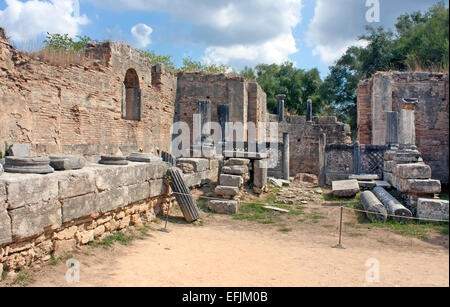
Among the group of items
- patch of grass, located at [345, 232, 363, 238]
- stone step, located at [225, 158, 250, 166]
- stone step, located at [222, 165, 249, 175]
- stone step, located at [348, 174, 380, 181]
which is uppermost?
stone step, located at [225, 158, 250, 166]

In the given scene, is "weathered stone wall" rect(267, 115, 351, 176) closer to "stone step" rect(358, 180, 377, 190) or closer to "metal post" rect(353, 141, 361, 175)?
"metal post" rect(353, 141, 361, 175)

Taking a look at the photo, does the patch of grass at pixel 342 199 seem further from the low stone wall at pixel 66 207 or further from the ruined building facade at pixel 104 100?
the ruined building facade at pixel 104 100

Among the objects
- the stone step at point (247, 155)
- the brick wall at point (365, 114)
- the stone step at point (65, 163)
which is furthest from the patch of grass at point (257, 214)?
the brick wall at point (365, 114)

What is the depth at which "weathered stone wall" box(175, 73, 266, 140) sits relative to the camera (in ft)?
59.4

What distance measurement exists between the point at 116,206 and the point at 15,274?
220 cm

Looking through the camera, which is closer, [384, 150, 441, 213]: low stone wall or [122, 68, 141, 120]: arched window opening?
[384, 150, 441, 213]: low stone wall

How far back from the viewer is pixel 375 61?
86.9 ft

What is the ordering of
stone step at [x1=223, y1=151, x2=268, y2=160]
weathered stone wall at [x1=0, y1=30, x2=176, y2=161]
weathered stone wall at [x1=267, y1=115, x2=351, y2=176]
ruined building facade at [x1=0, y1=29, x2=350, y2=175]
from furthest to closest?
weathered stone wall at [x1=267, y1=115, x2=351, y2=176] → stone step at [x1=223, y1=151, x2=268, y2=160] → ruined building facade at [x1=0, y1=29, x2=350, y2=175] → weathered stone wall at [x1=0, y1=30, x2=176, y2=161]

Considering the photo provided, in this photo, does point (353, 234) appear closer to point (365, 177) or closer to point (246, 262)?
point (246, 262)

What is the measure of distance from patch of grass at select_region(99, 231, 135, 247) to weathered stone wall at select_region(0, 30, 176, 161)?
3756mm

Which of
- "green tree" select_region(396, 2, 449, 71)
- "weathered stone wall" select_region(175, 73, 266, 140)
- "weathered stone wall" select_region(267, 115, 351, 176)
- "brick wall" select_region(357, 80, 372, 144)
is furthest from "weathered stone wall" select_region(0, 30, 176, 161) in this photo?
"weathered stone wall" select_region(267, 115, 351, 176)

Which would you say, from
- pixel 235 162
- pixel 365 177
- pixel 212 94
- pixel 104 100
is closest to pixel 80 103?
pixel 104 100
